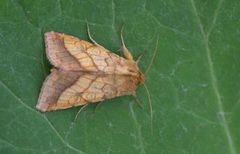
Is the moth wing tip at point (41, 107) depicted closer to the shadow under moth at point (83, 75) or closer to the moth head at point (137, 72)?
the shadow under moth at point (83, 75)

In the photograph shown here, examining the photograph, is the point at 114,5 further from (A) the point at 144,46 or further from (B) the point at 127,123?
(B) the point at 127,123

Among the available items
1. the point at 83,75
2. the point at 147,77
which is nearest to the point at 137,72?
the point at 147,77

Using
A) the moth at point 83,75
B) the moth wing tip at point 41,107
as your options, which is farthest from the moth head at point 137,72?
the moth wing tip at point 41,107

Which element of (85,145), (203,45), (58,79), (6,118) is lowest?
(85,145)

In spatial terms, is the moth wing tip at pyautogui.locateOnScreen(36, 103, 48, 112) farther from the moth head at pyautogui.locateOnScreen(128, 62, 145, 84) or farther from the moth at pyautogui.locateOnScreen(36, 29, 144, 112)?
the moth head at pyautogui.locateOnScreen(128, 62, 145, 84)

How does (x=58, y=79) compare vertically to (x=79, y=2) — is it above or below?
below

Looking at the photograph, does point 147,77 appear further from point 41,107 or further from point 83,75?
point 41,107

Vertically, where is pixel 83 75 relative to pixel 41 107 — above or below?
above

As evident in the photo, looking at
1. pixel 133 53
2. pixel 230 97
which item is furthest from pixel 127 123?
pixel 230 97
